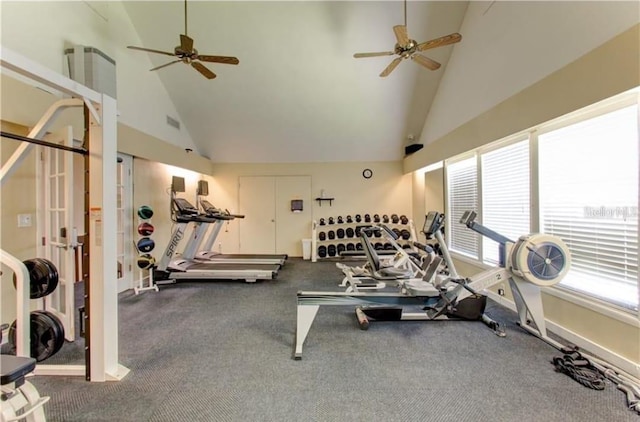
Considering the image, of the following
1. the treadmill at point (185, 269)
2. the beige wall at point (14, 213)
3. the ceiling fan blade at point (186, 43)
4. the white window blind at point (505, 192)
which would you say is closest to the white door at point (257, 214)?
the treadmill at point (185, 269)

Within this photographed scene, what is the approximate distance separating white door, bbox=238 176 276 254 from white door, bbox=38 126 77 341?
4557mm

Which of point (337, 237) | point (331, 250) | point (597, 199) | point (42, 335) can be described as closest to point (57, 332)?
point (42, 335)

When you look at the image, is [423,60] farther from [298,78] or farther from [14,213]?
[14,213]

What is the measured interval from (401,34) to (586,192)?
2.74 meters

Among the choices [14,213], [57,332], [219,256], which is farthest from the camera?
[219,256]

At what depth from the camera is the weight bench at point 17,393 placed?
1191 millimetres

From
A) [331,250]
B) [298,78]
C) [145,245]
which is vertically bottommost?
[331,250]

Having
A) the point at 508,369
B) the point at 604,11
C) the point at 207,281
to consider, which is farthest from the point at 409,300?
the point at 207,281

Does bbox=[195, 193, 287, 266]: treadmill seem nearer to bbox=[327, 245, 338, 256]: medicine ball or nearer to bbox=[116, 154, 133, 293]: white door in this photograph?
bbox=[116, 154, 133, 293]: white door

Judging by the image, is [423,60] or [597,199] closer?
[597,199]

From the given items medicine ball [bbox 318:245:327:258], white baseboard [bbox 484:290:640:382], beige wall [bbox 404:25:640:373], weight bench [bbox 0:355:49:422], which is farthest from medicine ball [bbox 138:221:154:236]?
white baseboard [bbox 484:290:640:382]

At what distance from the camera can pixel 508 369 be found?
7.33 feet

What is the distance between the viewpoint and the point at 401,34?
11.4ft

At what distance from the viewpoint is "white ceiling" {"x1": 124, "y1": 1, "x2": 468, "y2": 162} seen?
4.54 m
